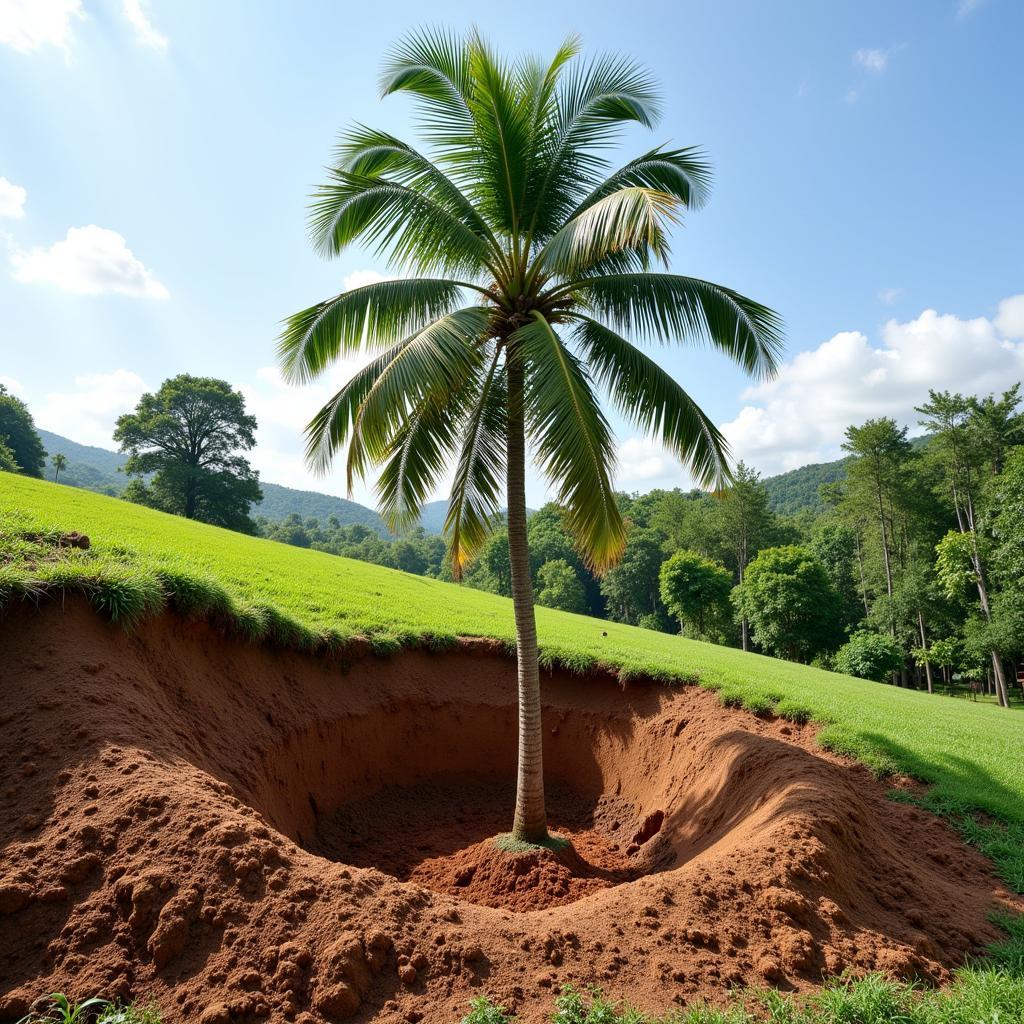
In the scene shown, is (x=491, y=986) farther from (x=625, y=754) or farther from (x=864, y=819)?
(x=625, y=754)

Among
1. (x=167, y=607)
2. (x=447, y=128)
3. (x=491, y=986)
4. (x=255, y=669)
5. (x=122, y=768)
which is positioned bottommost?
(x=491, y=986)

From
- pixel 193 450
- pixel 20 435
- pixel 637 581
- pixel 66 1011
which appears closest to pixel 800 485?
pixel 637 581

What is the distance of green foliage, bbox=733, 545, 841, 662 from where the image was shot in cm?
→ 3962

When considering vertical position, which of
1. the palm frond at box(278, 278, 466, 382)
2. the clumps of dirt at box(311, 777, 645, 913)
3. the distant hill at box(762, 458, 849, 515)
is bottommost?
the clumps of dirt at box(311, 777, 645, 913)

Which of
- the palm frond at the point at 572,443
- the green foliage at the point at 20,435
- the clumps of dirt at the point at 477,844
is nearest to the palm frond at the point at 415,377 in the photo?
the palm frond at the point at 572,443

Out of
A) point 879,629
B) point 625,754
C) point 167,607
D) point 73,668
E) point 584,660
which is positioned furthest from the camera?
point 879,629

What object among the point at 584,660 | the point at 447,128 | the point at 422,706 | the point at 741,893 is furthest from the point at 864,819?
the point at 447,128

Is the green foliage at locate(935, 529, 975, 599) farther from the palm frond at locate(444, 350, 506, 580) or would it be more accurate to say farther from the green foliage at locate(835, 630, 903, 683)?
the palm frond at locate(444, 350, 506, 580)

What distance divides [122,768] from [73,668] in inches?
54.8

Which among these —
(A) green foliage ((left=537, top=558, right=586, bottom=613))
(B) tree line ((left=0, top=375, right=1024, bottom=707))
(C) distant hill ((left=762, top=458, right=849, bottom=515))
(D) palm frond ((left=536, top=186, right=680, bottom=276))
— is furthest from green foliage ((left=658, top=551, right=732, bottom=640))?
(C) distant hill ((left=762, top=458, right=849, bottom=515))

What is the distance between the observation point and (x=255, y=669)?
27.6 ft

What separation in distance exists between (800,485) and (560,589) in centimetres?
8262

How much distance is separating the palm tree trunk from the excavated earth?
0.52 m

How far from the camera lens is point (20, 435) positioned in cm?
5153
